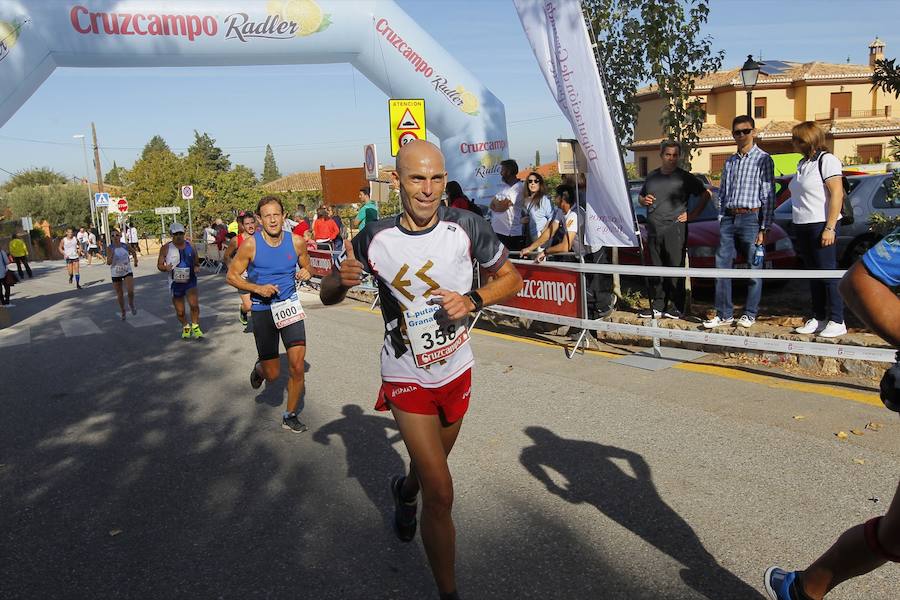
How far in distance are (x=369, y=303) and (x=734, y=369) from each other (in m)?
8.36

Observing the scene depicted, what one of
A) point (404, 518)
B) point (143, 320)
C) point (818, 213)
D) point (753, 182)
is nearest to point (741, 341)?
point (818, 213)

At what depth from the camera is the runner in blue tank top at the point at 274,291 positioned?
6.12 metres

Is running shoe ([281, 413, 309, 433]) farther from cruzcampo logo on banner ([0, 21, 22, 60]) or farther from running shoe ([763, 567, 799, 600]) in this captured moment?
cruzcampo logo on banner ([0, 21, 22, 60])

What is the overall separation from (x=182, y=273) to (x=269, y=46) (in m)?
5.77

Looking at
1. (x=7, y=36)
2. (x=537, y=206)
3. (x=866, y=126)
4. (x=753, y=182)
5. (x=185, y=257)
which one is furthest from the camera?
(x=866, y=126)

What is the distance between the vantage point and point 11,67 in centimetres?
1213

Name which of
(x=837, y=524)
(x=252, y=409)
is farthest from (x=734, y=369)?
(x=252, y=409)

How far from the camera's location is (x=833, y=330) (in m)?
6.62

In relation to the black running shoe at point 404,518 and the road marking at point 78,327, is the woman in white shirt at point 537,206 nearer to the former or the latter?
the black running shoe at point 404,518

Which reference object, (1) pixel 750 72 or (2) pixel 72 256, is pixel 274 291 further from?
(2) pixel 72 256

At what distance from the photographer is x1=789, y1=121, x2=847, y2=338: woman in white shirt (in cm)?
675

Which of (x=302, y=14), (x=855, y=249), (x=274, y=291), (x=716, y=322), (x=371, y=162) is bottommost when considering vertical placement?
(x=716, y=322)

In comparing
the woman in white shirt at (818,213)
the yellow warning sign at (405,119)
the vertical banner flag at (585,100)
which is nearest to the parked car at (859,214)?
the woman in white shirt at (818,213)

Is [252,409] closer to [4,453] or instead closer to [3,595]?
[4,453]
